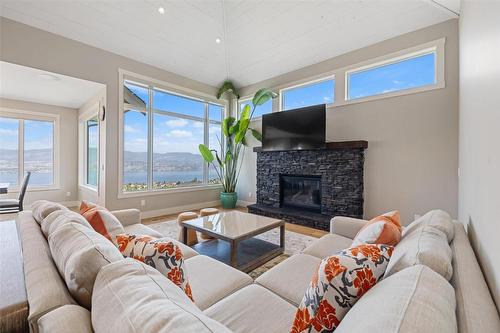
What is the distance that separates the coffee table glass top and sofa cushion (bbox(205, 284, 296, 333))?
99 cm

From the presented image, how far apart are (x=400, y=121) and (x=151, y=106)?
465 centimetres

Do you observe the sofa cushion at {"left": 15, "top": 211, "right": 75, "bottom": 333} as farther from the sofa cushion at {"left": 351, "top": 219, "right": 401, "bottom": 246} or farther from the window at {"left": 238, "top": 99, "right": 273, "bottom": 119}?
the window at {"left": 238, "top": 99, "right": 273, "bottom": 119}

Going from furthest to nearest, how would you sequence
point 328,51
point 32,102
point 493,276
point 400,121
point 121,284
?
1. point 32,102
2. point 328,51
3. point 400,121
4. point 493,276
5. point 121,284

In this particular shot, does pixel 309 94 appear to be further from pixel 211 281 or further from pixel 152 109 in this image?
pixel 211 281

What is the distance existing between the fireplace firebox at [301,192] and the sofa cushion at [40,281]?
3968 millimetres

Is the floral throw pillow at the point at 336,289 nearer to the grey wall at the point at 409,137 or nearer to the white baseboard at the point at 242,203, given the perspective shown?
the grey wall at the point at 409,137

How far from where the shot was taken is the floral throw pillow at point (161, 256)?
3.19 feet

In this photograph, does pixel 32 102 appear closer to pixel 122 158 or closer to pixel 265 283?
pixel 122 158

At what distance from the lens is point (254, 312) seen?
43.4 inches

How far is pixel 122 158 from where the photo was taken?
4.25 m

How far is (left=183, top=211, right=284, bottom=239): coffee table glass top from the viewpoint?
7.70 feet

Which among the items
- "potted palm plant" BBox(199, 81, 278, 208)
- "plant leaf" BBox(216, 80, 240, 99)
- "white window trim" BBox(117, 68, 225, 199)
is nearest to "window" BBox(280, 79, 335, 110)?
"potted palm plant" BBox(199, 81, 278, 208)

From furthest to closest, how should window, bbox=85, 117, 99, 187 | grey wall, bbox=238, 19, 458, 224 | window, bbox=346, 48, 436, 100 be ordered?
window, bbox=85, 117, 99, 187 < window, bbox=346, 48, 436, 100 < grey wall, bbox=238, 19, 458, 224

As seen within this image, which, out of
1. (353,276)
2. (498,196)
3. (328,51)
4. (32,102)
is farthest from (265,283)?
(32,102)
